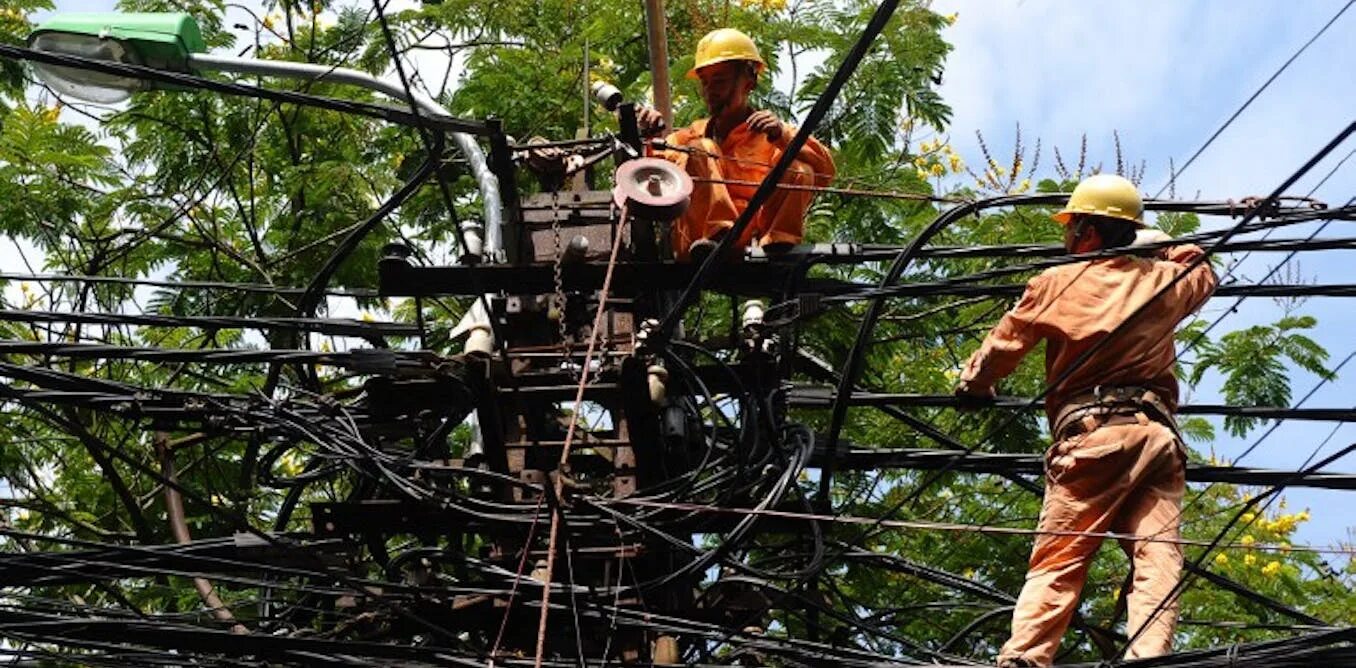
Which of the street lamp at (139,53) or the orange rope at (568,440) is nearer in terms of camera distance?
the orange rope at (568,440)

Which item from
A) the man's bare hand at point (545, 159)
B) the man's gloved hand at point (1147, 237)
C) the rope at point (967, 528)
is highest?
the man's bare hand at point (545, 159)

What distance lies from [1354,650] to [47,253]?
8.58 meters

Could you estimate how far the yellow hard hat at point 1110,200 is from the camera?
759 centimetres

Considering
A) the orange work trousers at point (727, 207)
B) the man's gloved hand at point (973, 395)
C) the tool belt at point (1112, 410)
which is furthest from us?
the orange work trousers at point (727, 207)

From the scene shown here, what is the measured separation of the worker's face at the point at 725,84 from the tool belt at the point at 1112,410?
248cm

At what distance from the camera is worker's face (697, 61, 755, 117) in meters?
8.99

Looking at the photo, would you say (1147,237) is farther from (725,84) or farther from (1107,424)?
(725,84)

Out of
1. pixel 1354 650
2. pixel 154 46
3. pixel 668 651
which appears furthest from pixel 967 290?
pixel 154 46

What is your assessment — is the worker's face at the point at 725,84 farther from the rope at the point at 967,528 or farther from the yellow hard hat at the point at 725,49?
the rope at the point at 967,528

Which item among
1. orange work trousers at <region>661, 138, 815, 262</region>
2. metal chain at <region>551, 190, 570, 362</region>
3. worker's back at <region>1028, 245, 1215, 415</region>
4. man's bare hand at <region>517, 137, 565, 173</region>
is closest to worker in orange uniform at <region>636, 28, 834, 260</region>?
orange work trousers at <region>661, 138, 815, 262</region>

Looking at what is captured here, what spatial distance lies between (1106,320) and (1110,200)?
612 millimetres

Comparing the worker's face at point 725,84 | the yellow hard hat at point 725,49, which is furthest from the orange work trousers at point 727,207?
the yellow hard hat at point 725,49

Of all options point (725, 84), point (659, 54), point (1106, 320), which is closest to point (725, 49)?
point (725, 84)

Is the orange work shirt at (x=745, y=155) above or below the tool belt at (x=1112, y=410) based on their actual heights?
above
